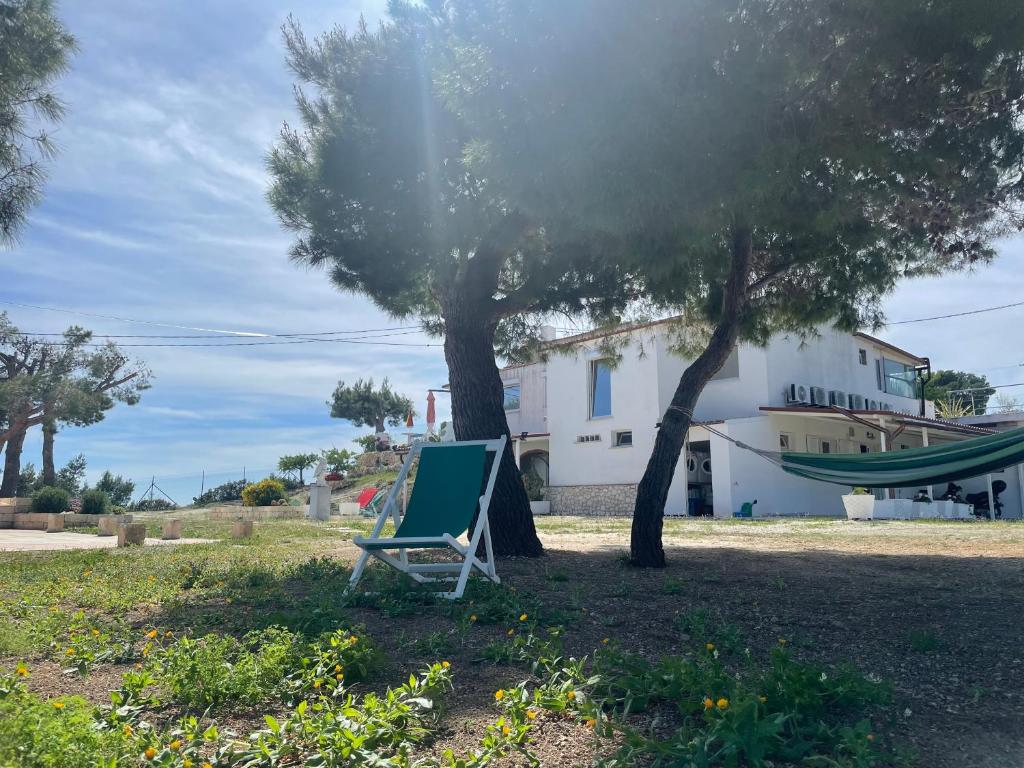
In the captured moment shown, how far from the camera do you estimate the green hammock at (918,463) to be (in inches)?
254

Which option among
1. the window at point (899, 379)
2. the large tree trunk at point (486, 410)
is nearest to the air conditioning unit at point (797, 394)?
the window at point (899, 379)

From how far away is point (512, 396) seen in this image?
25016mm

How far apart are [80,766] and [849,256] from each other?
7.57 metres

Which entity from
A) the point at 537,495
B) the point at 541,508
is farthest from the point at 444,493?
the point at 537,495

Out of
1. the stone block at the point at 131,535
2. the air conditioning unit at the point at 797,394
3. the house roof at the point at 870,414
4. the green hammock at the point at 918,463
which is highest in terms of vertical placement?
the air conditioning unit at the point at 797,394

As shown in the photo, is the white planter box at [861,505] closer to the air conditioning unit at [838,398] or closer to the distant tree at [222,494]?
the air conditioning unit at [838,398]

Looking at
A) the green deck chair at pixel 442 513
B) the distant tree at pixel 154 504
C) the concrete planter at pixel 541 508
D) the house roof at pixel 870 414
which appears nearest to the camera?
the green deck chair at pixel 442 513

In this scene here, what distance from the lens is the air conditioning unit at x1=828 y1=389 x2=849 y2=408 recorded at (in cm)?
2048

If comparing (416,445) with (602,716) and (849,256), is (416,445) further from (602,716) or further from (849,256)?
(849,256)

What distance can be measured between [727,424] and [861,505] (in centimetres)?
391

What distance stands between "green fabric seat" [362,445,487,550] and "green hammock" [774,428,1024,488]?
151 inches

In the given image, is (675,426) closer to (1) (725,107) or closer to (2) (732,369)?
(1) (725,107)

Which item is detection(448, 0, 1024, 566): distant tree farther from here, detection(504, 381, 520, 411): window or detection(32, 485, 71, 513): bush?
detection(504, 381, 520, 411): window

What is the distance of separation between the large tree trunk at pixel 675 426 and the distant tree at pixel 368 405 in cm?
3462
